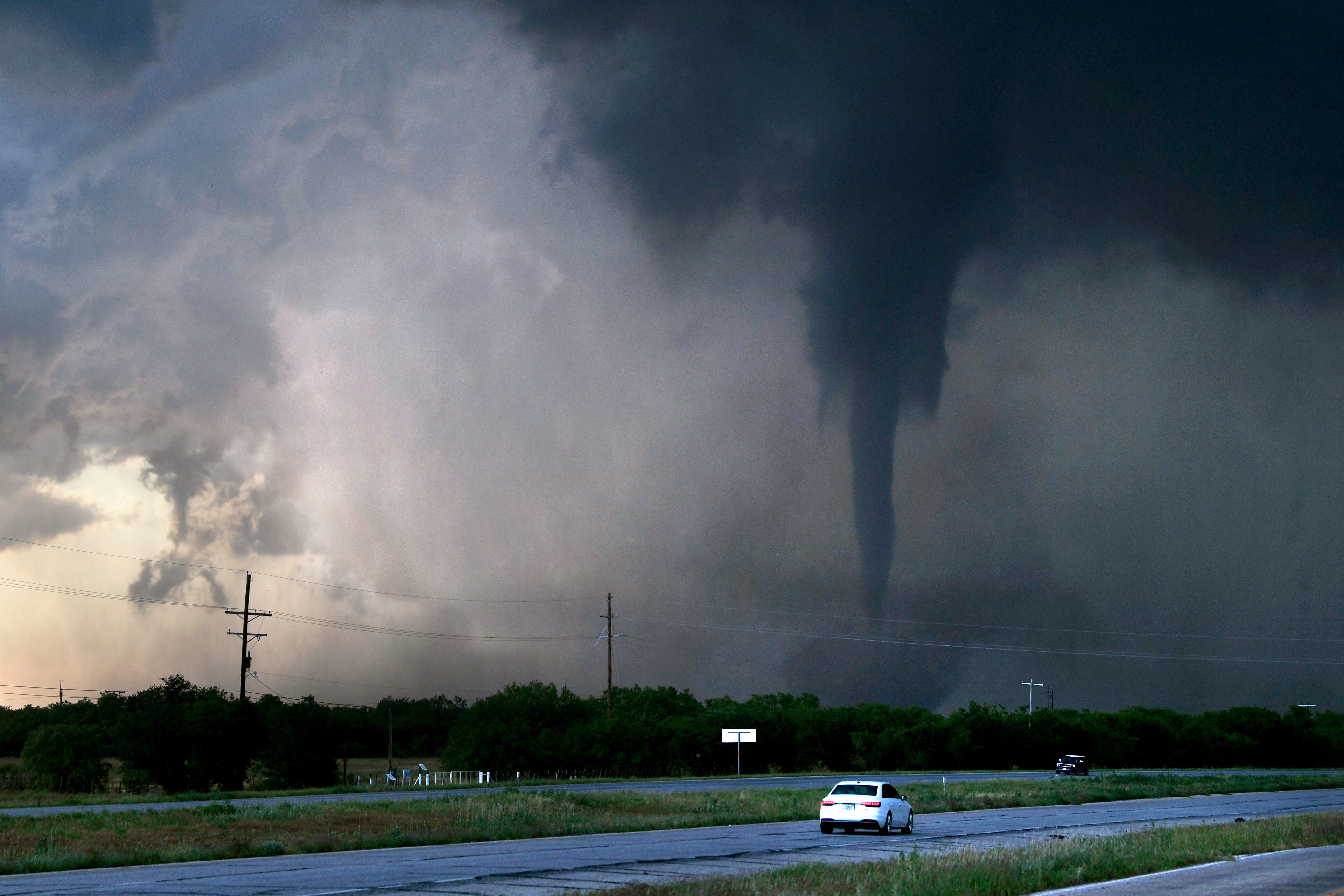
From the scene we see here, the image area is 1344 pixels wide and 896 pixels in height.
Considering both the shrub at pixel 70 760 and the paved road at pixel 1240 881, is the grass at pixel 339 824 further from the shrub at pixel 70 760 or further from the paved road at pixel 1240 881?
the shrub at pixel 70 760

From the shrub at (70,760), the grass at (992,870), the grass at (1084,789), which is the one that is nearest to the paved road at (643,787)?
the grass at (1084,789)

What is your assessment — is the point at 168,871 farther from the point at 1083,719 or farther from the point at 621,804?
the point at 1083,719

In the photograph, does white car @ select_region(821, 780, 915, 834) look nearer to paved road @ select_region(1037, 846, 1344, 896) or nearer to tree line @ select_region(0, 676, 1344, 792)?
paved road @ select_region(1037, 846, 1344, 896)

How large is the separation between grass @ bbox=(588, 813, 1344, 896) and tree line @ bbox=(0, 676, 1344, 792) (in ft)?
244

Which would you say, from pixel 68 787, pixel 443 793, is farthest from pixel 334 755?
pixel 443 793

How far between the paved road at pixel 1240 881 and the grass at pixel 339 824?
21.2 metres

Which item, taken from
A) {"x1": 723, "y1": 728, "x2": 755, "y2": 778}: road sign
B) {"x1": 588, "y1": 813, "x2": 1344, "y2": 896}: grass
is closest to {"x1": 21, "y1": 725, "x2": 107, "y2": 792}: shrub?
{"x1": 723, "y1": 728, "x2": 755, "y2": 778}: road sign

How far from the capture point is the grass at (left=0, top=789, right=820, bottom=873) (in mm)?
31922

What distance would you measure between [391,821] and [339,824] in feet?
7.38

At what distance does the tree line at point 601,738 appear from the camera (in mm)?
92062

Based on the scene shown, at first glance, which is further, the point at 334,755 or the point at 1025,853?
Result: the point at 334,755

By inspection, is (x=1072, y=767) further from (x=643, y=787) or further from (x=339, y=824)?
(x=339, y=824)

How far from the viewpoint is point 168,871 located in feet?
88.5

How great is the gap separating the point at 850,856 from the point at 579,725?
Result: 86.4m
